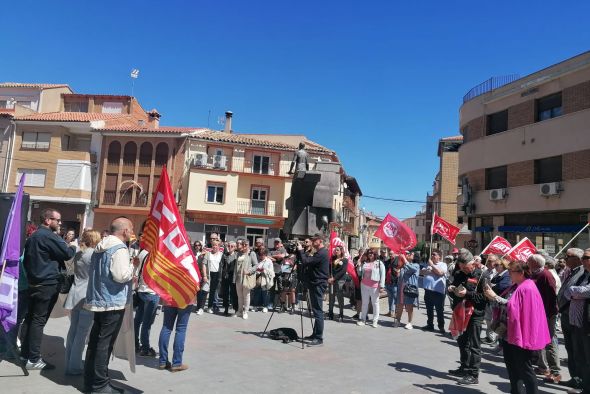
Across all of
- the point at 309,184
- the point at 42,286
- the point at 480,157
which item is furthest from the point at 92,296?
the point at 480,157

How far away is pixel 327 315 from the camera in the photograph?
11195 millimetres

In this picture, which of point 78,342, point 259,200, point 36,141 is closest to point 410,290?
point 78,342

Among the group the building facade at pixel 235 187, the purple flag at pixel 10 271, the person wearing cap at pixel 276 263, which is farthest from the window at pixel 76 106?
the purple flag at pixel 10 271

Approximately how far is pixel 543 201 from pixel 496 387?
18605 mm

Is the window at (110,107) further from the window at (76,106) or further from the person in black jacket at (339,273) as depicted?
the person in black jacket at (339,273)

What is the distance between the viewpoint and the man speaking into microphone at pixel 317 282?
7.66 m

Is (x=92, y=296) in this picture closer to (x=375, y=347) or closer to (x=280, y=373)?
(x=280, y=373)

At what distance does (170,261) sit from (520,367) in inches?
166

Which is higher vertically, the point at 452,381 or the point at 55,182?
the point at 55,182

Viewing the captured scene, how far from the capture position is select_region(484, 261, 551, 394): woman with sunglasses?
15.6ft

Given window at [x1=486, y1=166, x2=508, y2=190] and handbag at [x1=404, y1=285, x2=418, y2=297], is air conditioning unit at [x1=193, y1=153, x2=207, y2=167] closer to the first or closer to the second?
window at [x1=486, y1=166, x2=508, y2=190]

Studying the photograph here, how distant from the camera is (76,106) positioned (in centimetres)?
4241

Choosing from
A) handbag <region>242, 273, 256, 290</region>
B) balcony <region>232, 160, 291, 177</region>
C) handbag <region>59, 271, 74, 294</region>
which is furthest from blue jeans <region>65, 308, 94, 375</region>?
balcony <region>232, 160, 291, 177</region>

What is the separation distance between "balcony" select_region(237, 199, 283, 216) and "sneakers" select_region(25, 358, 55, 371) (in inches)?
1217
